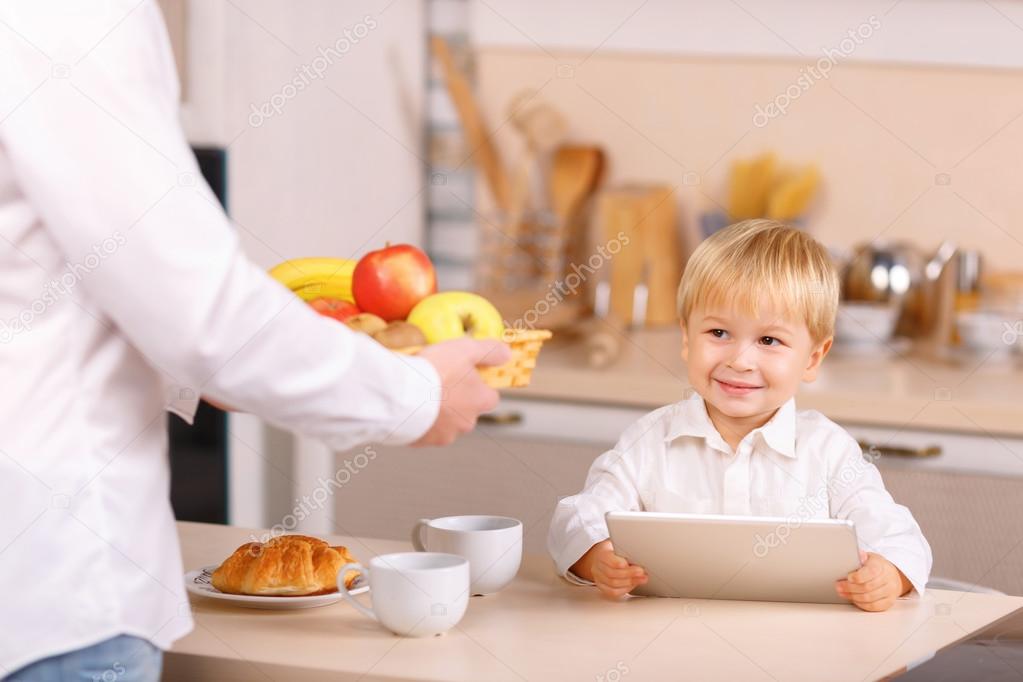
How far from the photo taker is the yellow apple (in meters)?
1.27

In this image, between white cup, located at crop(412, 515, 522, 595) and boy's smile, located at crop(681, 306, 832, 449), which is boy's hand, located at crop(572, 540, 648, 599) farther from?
boy's smile, located at crop(681, 306, 832, 449)

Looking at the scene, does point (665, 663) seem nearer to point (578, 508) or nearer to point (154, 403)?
point (578, 508)

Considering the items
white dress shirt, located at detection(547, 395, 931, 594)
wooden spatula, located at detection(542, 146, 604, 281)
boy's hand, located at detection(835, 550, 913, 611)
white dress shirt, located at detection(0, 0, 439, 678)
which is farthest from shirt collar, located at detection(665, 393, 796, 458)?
wooden spatula, located at detection(542, 146, 604, 281)

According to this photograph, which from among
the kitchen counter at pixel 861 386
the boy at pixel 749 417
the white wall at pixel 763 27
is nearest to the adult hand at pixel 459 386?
the boy at pixel 749 417

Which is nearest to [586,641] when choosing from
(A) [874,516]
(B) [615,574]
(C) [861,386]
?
(B) [615,574]

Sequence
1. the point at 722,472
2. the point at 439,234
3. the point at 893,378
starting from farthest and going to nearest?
the point at 439,234, the point at 893,378, the point at 722,472

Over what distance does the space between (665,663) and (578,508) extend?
0.37 meters

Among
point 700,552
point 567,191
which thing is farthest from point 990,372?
point 700,552

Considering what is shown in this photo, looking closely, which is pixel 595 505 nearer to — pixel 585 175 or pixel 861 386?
pixel 861 386

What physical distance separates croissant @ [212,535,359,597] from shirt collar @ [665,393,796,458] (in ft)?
1.54

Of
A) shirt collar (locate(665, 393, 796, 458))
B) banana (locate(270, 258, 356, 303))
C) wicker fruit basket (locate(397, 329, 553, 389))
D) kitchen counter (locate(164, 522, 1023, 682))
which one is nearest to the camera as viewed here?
A: kitchen counter (locate(164, 522, 1023, 682))

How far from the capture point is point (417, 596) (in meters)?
1.12

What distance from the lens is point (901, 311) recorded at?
274 cm

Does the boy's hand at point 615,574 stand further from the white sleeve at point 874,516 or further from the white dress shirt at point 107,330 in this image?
the white dress shirt at point 107,330
